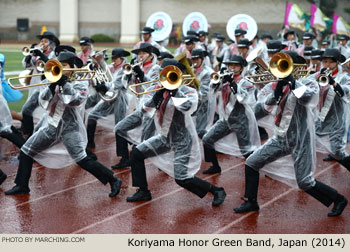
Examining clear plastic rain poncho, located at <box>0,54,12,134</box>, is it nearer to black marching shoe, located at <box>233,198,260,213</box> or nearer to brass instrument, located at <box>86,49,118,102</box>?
brass instrument, located at <box>86,49,118,102</box>

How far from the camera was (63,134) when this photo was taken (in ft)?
24.4

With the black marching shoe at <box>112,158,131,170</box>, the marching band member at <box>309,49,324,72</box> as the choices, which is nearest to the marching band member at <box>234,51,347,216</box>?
the black marching shoe at <box>112,158,131,170</box>

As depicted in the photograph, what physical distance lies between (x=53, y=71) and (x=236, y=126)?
2.73m

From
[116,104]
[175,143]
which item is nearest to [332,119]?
[175,143]

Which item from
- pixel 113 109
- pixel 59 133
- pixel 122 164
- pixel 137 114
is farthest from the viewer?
pixel 113 109

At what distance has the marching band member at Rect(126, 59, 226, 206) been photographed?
22.8 ft

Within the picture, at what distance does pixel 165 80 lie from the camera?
22.2ft

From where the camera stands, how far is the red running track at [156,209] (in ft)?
21.0

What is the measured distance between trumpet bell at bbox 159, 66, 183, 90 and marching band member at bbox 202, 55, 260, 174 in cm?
157

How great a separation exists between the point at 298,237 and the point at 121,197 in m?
2.48

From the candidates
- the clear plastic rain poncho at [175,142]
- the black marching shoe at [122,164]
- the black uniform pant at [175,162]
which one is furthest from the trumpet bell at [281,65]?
the black marching shoe at [122,164]

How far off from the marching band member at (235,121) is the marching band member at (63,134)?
5.75 feet

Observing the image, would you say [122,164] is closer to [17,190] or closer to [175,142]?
[17,190]

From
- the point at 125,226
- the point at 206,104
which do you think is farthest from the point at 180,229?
the point at 206,104
